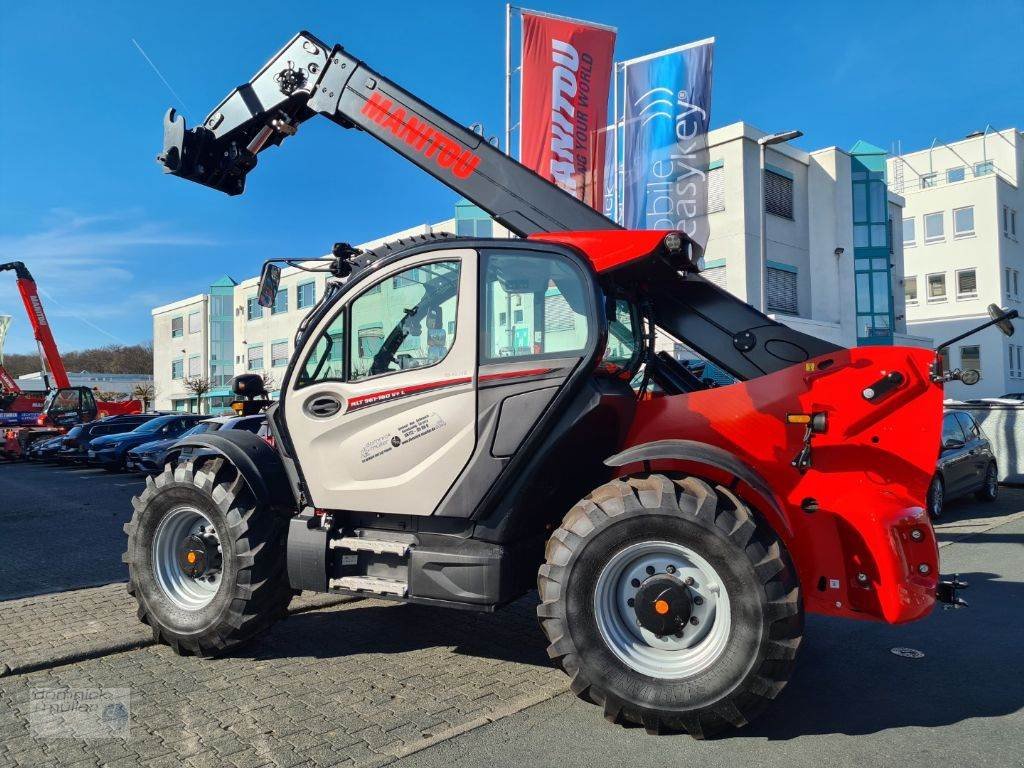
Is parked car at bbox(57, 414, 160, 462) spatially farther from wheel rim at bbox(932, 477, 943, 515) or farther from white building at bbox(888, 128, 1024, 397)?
white building at bbox(888, 128, 1024, 397)

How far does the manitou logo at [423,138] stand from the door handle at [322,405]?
218 cm

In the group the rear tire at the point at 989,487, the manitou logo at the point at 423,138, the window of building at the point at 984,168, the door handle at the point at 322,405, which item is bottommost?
the rear tire at the point at 989,487

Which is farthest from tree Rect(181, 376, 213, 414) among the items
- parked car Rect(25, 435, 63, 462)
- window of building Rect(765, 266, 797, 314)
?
window of building Rect(765, 266, 797, 314)

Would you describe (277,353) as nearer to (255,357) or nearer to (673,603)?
(255,357)

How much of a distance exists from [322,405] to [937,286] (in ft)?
142

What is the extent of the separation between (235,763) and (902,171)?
4988 centimetres

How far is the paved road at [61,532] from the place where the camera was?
7.43 metres

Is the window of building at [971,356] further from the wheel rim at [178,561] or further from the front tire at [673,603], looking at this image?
the wheel rim at [178,561]

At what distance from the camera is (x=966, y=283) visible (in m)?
39.8

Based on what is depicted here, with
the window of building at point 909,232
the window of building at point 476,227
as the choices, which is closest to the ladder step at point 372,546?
the window of building at point 476,227

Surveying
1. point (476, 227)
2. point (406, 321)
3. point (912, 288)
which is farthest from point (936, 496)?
point (912, 288)

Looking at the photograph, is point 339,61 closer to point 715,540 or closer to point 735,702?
point 715,540

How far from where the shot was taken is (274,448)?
5.20 meters

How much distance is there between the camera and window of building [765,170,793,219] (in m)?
26.4
